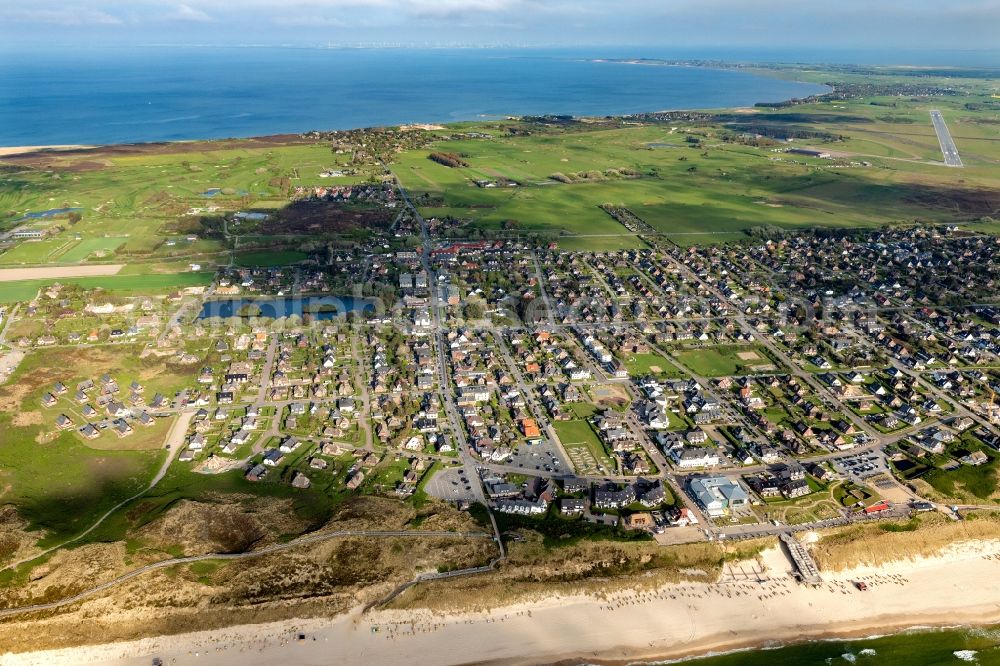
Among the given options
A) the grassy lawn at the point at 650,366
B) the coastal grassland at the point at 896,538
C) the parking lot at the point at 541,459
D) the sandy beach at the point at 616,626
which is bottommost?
the sandy beach at the point at 616,626

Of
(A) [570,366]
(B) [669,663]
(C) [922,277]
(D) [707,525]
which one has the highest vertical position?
(C) [922,277]

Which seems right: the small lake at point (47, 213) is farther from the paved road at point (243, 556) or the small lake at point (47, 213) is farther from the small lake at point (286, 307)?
the paved road at point (243, 556)

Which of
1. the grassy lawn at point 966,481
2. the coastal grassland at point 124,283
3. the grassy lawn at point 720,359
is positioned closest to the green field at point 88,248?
the coastal grassland at point 124,283

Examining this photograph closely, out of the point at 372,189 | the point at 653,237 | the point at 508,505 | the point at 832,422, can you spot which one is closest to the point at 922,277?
the point at 653,237

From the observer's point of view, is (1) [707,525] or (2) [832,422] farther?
(2) [832,422]

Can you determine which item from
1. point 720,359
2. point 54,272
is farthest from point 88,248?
point 720,359

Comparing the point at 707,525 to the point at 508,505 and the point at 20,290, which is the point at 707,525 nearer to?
the point at 508,505

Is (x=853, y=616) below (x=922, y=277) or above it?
below

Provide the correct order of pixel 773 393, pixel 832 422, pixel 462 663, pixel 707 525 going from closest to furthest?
1. pixel 462 663
2. pixel 707 525
3. pixel 832 422
4. pixel 773 393
